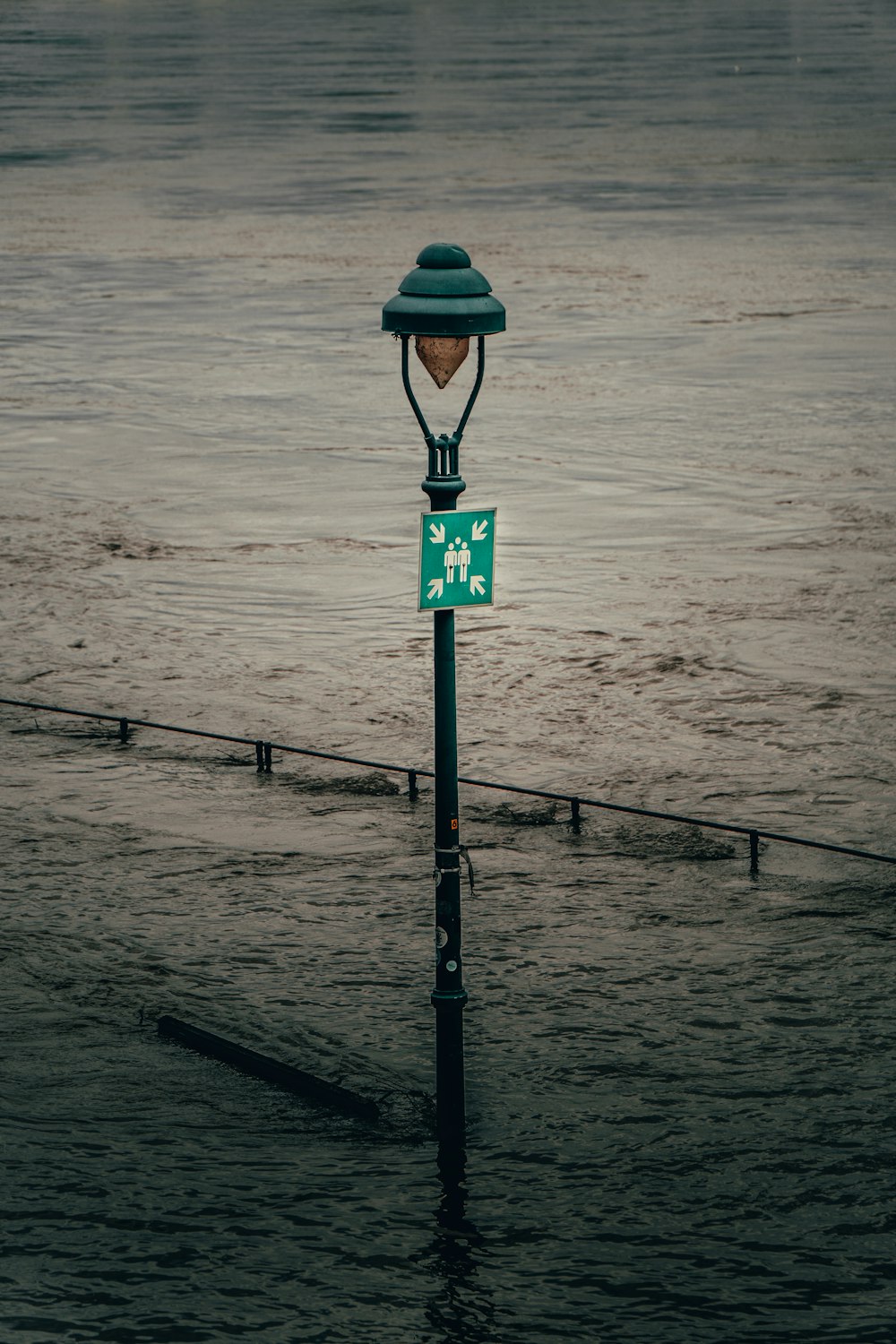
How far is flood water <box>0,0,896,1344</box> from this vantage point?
9875 mm

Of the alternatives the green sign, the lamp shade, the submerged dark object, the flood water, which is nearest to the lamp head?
the lamp shade

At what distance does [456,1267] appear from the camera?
9641mm

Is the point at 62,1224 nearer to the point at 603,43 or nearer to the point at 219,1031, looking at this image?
the point at 219,1031

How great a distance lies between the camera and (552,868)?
15.0 metres

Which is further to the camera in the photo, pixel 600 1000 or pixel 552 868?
pixel 552 868

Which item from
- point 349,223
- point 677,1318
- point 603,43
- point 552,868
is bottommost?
point 677,1318

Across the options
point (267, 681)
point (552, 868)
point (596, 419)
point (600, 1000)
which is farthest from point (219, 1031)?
point (596, 419)

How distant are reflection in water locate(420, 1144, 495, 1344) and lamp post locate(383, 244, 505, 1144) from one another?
227 mm

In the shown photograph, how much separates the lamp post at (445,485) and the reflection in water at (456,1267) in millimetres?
227

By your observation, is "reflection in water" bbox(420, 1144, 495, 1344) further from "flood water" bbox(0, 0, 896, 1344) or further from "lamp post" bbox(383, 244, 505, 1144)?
"lamp post" bbox(383, 244, 505, 1144)

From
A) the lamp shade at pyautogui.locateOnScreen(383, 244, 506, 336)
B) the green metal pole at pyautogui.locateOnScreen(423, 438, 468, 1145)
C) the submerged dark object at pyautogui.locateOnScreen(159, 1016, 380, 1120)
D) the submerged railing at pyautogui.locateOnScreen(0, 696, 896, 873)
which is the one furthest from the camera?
the submerged railing at pyautogui.locateOnScreen(0, 696, 896, 873)

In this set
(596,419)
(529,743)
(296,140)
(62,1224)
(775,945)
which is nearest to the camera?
(62,1224)

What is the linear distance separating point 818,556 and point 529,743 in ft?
23.3

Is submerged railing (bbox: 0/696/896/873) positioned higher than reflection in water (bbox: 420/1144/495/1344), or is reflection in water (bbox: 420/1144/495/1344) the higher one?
submerged railing (bbox: 0/696/896/873)
